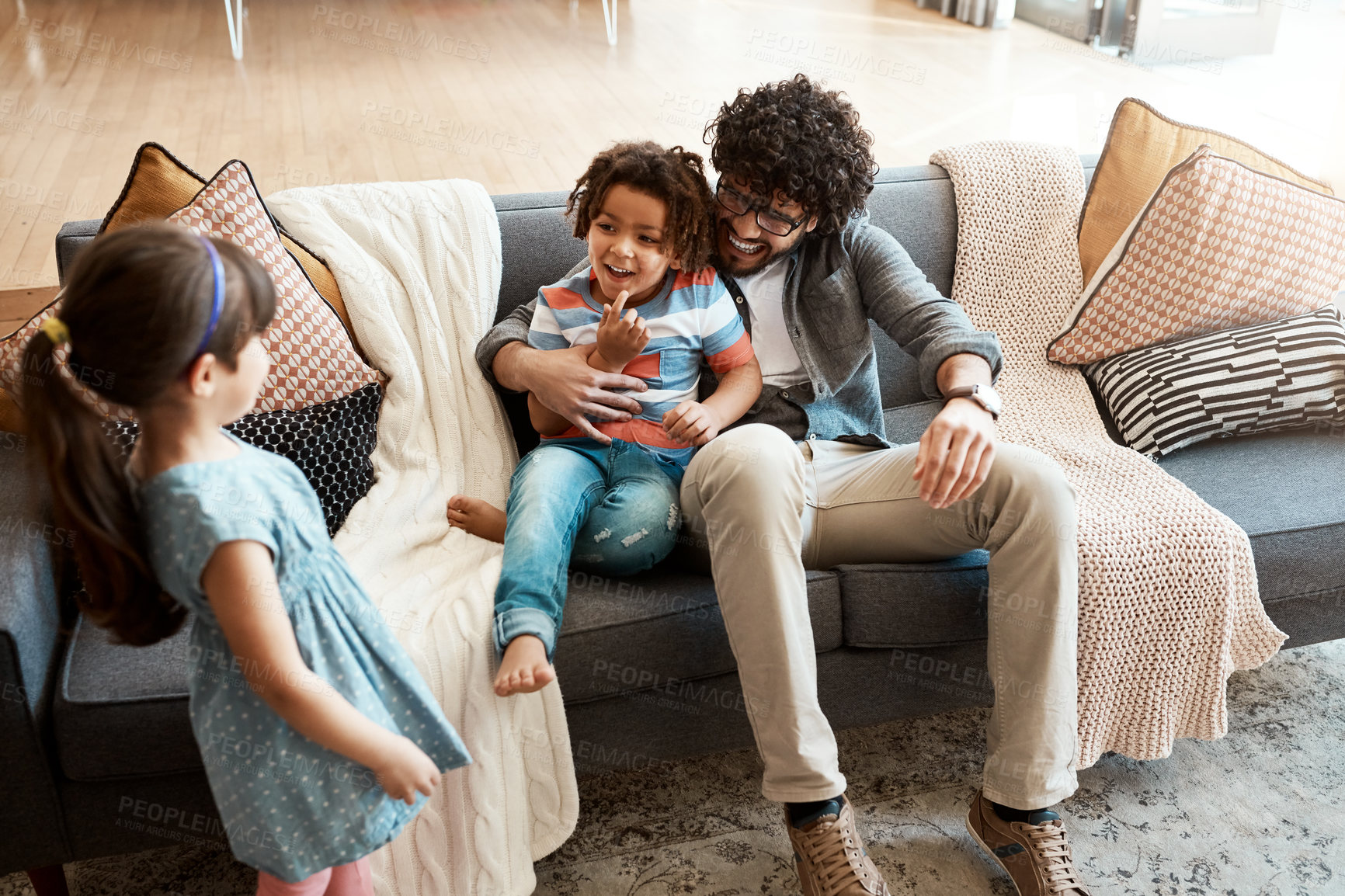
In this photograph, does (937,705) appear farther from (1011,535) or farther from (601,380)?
(601,380)

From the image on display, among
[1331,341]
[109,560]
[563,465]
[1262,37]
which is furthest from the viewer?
[1262,37]

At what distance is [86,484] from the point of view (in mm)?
881

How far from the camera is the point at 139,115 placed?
4.03m

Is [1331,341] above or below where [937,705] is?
above

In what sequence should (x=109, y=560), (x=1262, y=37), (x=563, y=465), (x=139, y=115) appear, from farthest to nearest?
(x=1262, y=37) < (x=139, y=115) < (x=563, y=465) < (x=109, y=560)

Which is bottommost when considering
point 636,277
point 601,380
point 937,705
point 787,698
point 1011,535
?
point 937,705

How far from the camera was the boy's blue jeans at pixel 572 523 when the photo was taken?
133cm

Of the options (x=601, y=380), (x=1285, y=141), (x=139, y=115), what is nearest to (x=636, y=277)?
(x=601, y=380)

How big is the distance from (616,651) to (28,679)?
0.69 metres

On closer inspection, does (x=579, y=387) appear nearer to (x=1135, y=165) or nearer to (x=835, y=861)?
(x=835, y=861)

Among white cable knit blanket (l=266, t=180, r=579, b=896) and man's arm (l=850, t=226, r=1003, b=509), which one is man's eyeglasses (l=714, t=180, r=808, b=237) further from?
white cable knit blanket (l=266, t=180, r=579, b=896)

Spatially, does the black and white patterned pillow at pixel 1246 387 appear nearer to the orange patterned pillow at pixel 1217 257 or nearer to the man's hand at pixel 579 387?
the orange patterned pillow at pixel 1217 257

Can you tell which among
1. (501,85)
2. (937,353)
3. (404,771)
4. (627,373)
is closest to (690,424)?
(627,373)

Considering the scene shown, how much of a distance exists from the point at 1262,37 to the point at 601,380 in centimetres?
500
